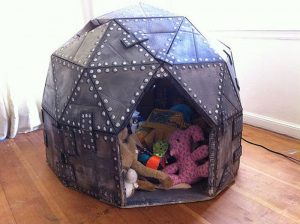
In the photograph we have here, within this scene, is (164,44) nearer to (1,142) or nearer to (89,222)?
(89,222)

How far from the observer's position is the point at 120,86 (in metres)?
1.19

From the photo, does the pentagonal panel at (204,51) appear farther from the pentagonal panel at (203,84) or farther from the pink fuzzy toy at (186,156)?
the pink fuzzy toy at (186,156)

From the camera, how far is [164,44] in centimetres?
127

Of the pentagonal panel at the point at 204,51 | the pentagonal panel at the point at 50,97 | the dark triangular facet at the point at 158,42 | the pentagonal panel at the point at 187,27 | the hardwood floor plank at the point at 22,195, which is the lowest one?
the hardwood floor plank at the point at 22,195

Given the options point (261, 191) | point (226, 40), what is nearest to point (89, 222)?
point (261, 191)

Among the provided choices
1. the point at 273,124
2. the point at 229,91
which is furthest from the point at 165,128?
the point at 273,124

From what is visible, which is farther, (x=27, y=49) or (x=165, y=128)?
(x=27, y=49)

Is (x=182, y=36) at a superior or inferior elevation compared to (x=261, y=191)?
superior

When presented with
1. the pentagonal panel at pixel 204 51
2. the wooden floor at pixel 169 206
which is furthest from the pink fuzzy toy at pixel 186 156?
the pentagonal panel at pixel 204 51

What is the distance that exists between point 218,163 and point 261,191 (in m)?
0.29

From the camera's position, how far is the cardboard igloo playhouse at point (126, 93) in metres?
1.19

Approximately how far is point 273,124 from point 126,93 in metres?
1.37

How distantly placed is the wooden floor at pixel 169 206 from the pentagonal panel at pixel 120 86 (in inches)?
16.5

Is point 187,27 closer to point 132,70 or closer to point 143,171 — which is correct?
point 132,70
